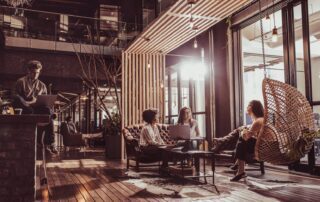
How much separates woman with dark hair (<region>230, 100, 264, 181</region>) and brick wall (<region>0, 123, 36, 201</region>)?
10.9 feet

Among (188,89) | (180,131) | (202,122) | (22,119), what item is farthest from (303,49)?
(22,119)

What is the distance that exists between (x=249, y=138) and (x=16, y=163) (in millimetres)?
3572

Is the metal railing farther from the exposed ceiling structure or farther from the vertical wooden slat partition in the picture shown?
the exposed ceiling structure

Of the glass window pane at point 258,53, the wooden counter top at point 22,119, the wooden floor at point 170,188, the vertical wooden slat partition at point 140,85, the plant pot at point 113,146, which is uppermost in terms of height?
the glass window pane at point 258,53

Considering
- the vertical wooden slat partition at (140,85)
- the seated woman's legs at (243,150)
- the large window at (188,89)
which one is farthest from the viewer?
the large window at (188,89)

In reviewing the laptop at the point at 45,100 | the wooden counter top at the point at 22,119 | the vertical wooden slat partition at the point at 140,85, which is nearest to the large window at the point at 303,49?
the vertical wooden slat partition at the point at 140,85

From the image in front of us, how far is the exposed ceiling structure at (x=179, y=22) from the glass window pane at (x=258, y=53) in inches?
63.3

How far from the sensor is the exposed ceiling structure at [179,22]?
5777mm

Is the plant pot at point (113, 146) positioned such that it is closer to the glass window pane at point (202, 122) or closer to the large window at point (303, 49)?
the glass window pane at point (202, 122)

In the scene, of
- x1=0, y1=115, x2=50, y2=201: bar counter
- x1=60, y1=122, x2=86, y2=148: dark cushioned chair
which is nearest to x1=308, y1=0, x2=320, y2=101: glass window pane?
x1=0, y1=115, x2=50, y2=201: bar counter

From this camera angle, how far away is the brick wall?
2785 millimetres

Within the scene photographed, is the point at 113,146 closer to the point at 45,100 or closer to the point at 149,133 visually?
the point at 149,133

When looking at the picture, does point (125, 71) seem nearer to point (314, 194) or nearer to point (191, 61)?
point (191, 61)

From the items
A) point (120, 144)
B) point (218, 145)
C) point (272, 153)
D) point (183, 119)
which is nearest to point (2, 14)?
point (120, 144)
